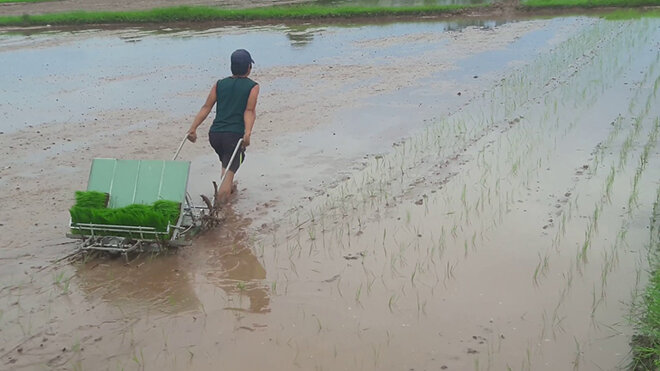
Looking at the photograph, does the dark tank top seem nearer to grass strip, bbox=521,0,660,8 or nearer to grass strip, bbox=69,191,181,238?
grass strip, bbox=69,191,181,238

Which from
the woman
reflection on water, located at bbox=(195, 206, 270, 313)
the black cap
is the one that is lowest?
reflection on water, located at bbox=(195, 206, 270, 313)

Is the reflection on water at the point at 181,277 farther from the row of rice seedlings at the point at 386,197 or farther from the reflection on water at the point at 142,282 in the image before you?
the row of rice seedlings at the point at 386,197

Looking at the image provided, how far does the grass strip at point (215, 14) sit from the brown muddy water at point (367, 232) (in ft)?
32.5

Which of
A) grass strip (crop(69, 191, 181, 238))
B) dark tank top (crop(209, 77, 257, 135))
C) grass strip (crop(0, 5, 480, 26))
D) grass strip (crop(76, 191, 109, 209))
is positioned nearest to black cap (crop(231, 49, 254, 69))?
dark tank top (crop(209, 77, 257, 135))

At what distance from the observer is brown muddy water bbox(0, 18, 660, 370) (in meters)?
3.46

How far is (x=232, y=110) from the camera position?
516 centimetres

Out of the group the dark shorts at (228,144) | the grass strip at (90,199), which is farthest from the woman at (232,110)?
the grass strip at (90,199)

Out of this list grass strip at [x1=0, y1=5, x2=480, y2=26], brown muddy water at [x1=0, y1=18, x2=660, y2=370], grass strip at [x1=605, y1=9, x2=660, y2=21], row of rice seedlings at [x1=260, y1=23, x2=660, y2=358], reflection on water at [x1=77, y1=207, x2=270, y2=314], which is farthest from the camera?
grass strip at [x1=0, y1=5, x2=480, y2=26]

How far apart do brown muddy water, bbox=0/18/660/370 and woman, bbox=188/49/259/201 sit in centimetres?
47

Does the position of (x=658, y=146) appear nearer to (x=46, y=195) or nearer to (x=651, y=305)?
(x=651, y=305)

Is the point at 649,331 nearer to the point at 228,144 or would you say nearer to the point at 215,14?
the point at 228,144

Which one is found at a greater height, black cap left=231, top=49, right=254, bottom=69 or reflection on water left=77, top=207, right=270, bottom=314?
black cap left=231, top=49, right=254, bottom=69

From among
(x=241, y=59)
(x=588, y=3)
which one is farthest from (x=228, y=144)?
(x=588, y=3)

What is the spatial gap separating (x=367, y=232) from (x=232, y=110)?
1.40m
